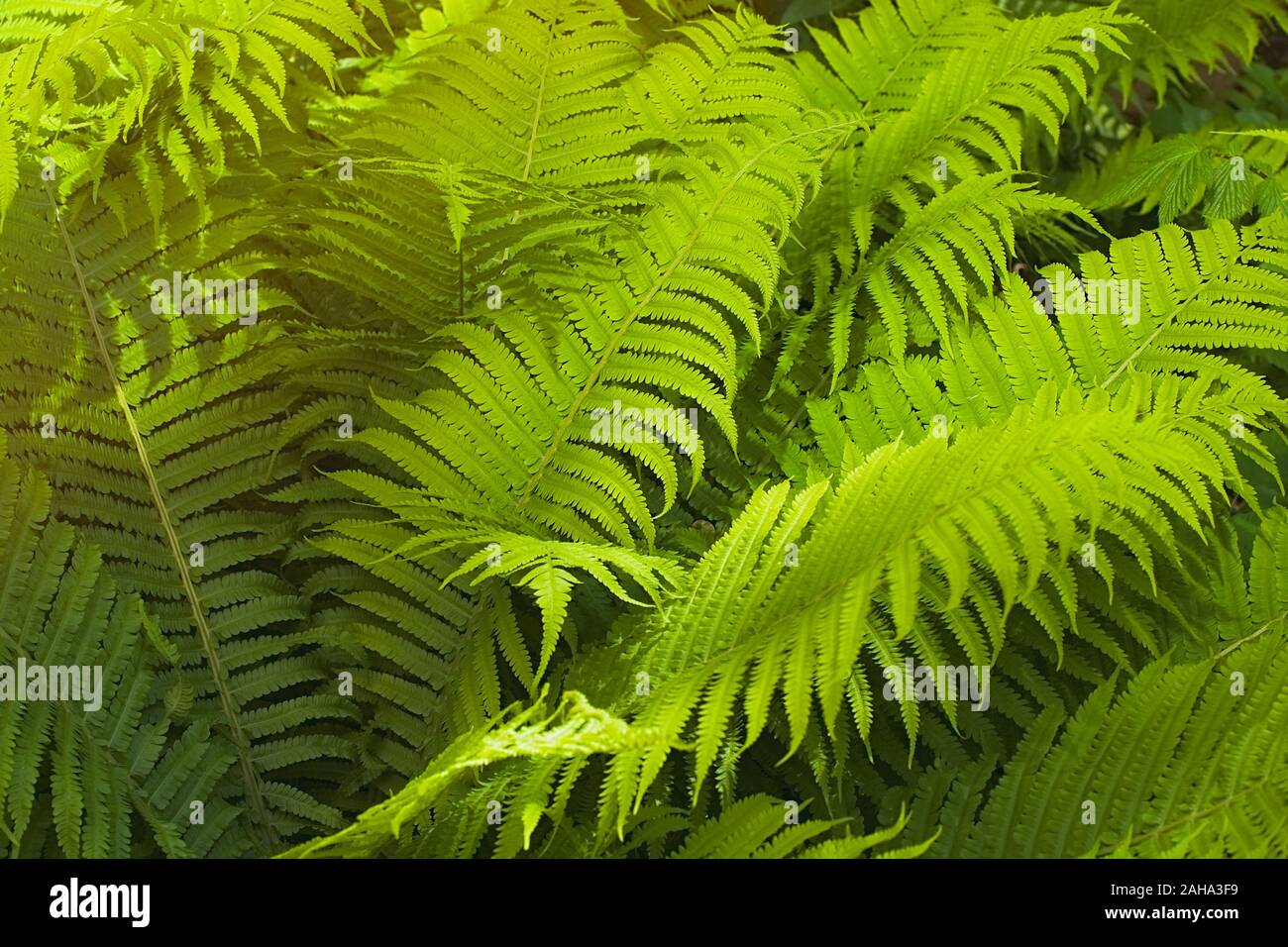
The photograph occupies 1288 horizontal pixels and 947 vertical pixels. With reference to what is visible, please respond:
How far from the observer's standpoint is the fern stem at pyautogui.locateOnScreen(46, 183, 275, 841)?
1249 mm

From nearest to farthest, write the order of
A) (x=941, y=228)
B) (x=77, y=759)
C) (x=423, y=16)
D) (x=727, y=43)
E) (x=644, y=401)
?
(x=77, y=759)
(x=644, y=401)
(x=941, y=228)
(x=727, y=43)
(x=423, y=16)

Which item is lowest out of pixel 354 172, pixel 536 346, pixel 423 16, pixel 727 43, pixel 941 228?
pixel 536 346

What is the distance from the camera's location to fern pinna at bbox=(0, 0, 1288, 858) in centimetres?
106

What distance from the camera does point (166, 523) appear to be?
1274mm

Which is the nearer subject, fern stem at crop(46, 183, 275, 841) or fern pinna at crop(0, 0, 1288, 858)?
fern pinna at crop(0, 0, 1288, 858)

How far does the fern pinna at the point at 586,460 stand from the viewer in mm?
1057

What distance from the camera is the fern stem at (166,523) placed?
1.25 meters

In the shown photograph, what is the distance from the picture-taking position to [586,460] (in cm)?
125

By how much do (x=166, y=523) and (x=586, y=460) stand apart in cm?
49

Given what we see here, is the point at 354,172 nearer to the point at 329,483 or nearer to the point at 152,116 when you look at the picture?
the point at 152,116

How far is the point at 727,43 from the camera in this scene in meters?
1.50

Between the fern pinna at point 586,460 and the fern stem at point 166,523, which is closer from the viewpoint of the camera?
the fern pinna at point 586,460
